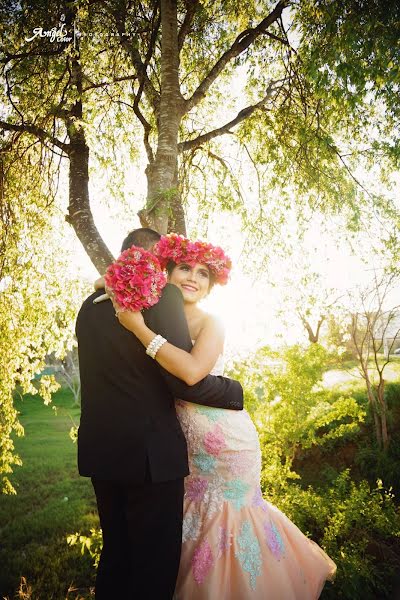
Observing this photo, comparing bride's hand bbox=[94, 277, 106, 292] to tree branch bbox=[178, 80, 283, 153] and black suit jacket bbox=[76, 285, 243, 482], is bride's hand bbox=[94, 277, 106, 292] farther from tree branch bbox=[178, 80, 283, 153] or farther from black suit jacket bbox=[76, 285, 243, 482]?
tree branch bbox=[178, 80, 283, 153]

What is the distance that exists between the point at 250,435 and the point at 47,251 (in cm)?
483

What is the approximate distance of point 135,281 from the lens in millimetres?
1881

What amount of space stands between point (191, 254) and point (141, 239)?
46 cm

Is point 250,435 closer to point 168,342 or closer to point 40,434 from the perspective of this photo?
point 168,342

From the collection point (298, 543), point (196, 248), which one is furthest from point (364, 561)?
point (196, 248)

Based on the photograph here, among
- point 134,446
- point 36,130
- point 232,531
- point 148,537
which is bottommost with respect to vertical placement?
point 232,531

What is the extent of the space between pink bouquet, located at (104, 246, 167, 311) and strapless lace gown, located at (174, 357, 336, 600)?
34.0 inches

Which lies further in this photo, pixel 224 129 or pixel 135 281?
pixel 224 129

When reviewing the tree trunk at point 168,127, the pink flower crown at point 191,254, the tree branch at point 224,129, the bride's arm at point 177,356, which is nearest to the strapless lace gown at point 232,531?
the bride's arm at point 177,356

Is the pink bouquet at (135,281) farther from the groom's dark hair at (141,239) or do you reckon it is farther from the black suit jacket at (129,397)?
the groom's dark hair at (141,239)

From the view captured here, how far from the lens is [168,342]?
1.95 metres
